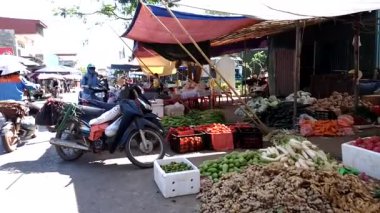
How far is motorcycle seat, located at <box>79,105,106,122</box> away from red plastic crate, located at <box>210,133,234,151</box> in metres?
A: 2.19

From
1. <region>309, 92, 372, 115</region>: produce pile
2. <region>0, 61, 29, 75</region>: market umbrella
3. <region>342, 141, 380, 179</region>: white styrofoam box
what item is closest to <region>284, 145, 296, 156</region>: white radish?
<region>342, 141, 380, 179</region>: white styrofoam box

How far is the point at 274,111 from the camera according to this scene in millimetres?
9867

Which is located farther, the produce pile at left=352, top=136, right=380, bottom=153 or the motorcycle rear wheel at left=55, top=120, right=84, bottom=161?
the motorcycle rear wheel at left=55, top=120, right=84, bottom=161

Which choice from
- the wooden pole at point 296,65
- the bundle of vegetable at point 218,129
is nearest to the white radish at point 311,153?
the bundle of vegetable at point 218,129

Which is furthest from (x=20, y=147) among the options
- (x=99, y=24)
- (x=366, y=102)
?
(x=99, y=24)

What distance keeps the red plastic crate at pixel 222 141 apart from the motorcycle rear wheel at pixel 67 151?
2482 millimetres

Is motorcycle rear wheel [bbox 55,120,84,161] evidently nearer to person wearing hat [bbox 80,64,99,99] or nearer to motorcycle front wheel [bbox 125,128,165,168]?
motorcycle front wheel [bbox 125,128,165,168]

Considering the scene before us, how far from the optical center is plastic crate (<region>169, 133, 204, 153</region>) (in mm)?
7191

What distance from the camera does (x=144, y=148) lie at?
20.5 ft

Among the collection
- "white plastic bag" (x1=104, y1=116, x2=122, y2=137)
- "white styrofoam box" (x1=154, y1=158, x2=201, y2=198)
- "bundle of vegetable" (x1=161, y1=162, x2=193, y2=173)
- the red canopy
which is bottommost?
"white styrofoam box" (x1=154, y1=158, x2=201, y2=198)

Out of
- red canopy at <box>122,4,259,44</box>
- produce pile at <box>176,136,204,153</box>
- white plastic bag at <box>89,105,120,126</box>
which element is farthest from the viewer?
red canopy at <box>122,4,259,44</box>

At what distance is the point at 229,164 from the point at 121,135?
1.91 meters

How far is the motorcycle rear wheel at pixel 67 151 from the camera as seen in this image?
6.76m

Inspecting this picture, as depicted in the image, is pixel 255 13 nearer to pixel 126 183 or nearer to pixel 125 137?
pixel 125 137
